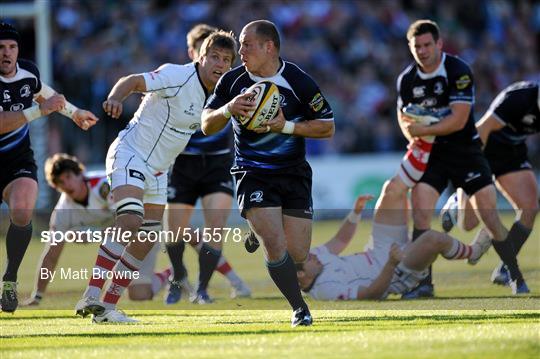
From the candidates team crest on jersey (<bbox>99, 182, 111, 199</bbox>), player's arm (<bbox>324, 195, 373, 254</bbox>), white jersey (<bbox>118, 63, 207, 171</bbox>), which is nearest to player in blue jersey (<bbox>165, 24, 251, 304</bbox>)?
team crest on jersey (<bbox>99, 182, 111, 199</bbox>)

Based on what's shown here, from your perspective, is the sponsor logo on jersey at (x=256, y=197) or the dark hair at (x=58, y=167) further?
the dark hair at (x=58, y=167)

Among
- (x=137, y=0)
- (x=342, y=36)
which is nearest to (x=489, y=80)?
(x=342, y=36)

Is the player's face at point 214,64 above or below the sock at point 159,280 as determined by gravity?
above

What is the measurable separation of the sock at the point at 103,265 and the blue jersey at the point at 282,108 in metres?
1.27

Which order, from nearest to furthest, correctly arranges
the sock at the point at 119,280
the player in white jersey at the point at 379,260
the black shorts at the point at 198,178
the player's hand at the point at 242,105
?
1. the player's hand at the point at 242,105
2. the sock at the point at 119,280
3. the player in white jersey at the point at 379,260
4. the black shorts at the point at 198,178

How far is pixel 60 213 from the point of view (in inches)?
500

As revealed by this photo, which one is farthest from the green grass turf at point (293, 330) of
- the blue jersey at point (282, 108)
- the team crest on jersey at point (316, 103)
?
the team crest on jersey at point (316, 103)

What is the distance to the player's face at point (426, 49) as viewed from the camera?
11.6 metres

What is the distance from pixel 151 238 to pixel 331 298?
2145mm

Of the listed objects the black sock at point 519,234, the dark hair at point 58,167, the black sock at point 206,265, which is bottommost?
→ the black sock at point 206,265

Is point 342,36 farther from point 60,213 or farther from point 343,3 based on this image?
point 60,213

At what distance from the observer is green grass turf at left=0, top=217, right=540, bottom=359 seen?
7328 mm

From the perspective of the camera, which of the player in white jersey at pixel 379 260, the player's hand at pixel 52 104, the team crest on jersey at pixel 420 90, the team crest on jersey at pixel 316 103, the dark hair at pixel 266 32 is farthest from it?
the team crest on jersey at pixel 420 90

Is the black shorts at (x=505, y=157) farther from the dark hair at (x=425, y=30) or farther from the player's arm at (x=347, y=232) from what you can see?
the player's arm at (x=347, y=232)
